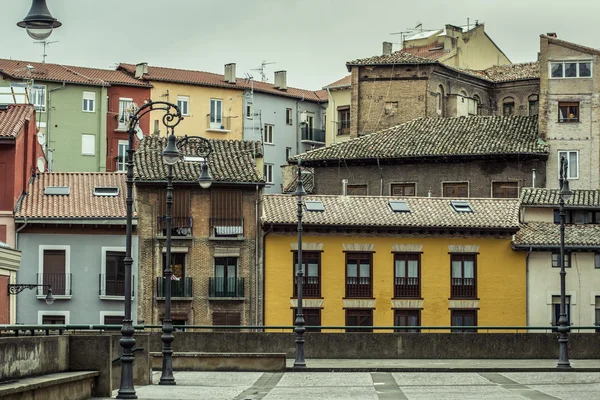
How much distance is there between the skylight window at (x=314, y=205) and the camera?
63.0 m

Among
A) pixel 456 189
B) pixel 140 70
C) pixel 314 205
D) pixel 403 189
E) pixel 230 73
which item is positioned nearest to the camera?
pixel 314 205

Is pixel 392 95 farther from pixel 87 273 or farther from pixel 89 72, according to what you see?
pixel 87 273

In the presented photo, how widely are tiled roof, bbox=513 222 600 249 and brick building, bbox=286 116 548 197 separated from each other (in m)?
7.17

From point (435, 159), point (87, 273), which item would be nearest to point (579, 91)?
point (435, 159)

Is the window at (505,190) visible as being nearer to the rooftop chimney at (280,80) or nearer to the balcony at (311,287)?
the balcony at (311,287)

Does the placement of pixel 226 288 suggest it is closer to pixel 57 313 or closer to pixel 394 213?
pixel 57 313

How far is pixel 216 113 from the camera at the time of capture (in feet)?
308

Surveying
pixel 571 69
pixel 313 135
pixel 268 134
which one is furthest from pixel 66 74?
pixel 571 69

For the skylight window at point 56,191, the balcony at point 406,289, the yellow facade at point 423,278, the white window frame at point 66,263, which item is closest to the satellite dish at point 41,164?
the skylight window at point 56,191

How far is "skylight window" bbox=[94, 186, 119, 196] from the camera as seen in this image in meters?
62.0

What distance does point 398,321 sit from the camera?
61750mm

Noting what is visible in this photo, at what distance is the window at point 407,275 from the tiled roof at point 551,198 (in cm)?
676

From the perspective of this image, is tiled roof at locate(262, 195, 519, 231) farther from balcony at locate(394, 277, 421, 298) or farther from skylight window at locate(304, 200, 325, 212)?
balcony at locate(394, 277, 421, 298)

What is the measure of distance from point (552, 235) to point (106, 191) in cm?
2090
